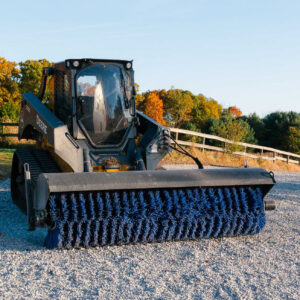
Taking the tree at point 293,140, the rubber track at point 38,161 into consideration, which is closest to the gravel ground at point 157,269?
the rubber track at point 38,161

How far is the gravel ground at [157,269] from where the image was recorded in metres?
3.45

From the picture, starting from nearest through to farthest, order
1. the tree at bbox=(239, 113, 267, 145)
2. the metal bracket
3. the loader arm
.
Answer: the metal bracket, the loader arm, the tree at bbox=(239, 113, 267, 145)

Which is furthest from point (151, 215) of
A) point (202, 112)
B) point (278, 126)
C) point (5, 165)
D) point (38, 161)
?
point (202, 112)

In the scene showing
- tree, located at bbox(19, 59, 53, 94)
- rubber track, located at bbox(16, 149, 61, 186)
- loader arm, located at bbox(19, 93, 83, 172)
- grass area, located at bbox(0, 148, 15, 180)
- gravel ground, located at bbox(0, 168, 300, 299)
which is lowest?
gravel ground, located at bbox(0, 168, 300, 299)

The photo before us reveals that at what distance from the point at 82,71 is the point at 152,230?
8.05 feet

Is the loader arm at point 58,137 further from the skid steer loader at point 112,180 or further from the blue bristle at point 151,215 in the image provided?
the blue bristle at point 151,215

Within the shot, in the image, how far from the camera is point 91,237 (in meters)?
4.57

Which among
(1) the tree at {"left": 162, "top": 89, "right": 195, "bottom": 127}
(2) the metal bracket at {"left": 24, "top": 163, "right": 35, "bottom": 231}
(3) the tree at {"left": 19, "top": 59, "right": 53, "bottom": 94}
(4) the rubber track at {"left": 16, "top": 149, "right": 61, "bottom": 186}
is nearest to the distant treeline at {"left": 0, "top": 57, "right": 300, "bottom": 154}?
(3) the tree at {"left": 19, "top": 59, "right": 53, "bottom": 94}

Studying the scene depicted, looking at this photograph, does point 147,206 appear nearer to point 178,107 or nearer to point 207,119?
point 207,119

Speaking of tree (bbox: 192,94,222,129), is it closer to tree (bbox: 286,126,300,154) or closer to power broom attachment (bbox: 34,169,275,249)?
tree (bbox: 286,126,300,154)

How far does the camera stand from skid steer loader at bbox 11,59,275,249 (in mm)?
4492

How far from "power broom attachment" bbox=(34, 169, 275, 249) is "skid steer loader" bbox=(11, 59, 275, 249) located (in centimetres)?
1

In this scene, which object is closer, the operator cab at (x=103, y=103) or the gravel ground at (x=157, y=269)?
the gravel ground at (x=157, y=269)

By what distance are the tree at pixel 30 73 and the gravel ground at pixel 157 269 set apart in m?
34.7
